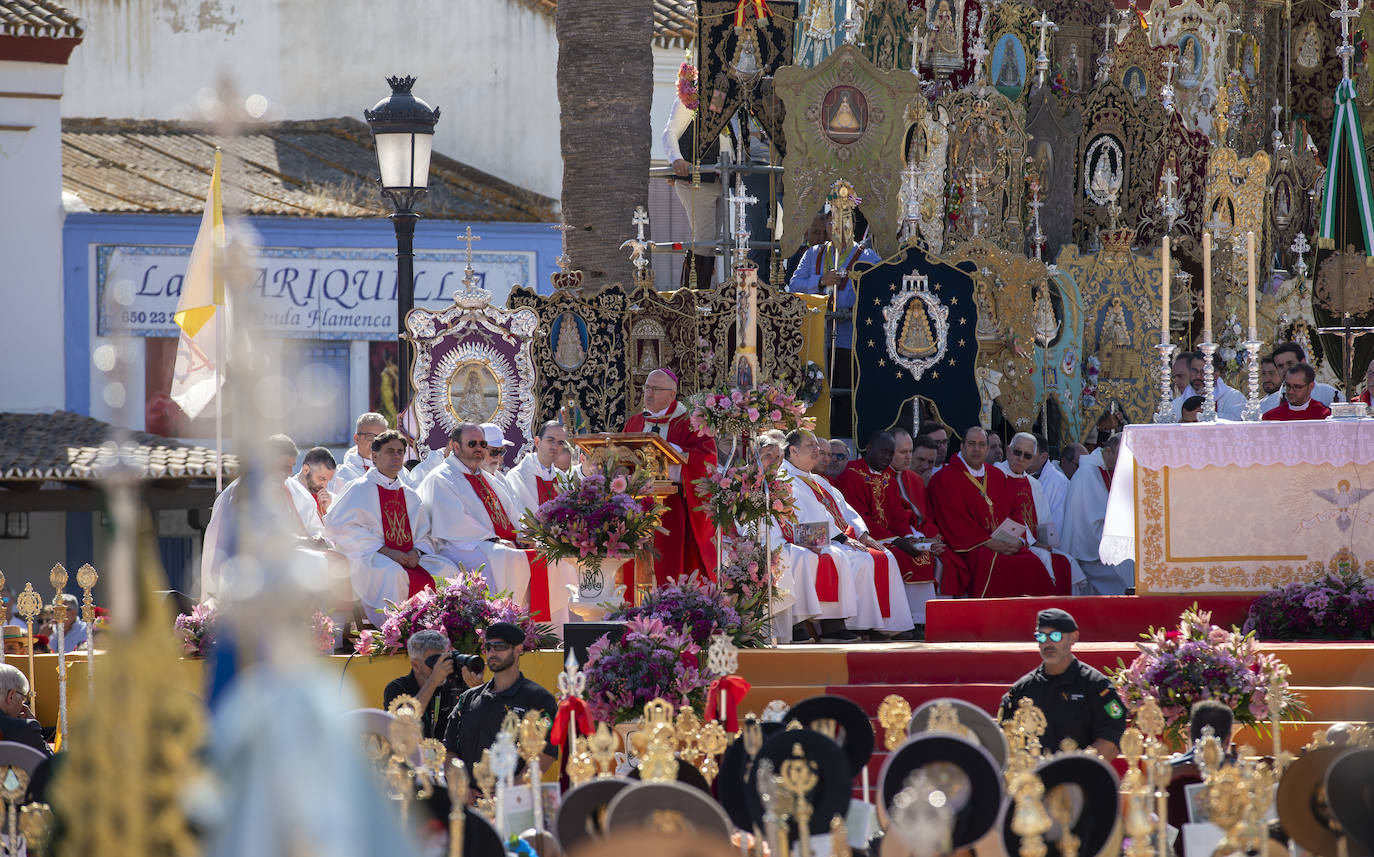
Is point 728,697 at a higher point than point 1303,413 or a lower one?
lower

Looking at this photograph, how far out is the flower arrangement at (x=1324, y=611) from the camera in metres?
10.3

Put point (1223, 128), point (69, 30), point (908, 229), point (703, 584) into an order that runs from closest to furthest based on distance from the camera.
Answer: point (703, 584)
point (908, 229)
point (1223, 128)
point (69, 30)

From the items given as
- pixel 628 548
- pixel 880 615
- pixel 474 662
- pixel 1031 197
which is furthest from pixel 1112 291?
pixel 474 662

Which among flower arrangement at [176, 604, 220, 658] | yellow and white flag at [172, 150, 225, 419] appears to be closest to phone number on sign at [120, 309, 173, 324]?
yellow and white flag at [172, 150, 225, 419]

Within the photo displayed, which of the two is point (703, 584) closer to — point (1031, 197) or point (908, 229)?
point (908, 229)

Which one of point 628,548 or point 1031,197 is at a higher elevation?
point 1031,197

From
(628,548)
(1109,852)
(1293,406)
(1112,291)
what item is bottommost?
(1109,852)

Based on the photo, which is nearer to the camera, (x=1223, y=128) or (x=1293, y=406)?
(x=1293, y=406)

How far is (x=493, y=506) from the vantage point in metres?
12.2

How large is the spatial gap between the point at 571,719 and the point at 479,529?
4.15 meters

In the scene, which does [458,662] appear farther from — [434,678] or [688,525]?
[688,525]

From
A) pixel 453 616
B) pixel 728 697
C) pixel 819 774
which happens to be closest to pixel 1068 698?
pixel 728 697

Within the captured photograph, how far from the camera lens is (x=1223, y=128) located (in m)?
17.6

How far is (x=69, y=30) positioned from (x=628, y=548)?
1528 cm
